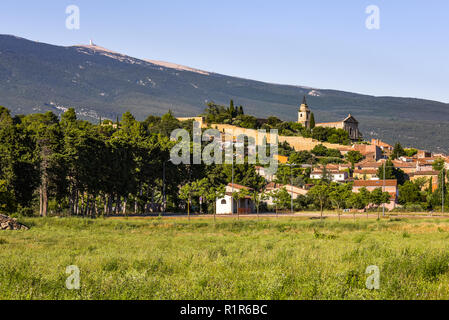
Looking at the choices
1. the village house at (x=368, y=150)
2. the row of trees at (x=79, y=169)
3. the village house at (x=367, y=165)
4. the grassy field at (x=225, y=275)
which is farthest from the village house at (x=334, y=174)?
the grassy field at (x=225, y=275)

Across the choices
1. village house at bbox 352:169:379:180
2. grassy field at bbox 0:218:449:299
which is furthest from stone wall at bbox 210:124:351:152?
grassy field at bbox 0:218:449:299

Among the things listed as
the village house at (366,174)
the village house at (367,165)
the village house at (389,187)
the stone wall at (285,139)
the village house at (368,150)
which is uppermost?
the stone wall at (285,139)

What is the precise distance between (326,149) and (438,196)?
70148 millimetres

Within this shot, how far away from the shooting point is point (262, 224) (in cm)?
4259

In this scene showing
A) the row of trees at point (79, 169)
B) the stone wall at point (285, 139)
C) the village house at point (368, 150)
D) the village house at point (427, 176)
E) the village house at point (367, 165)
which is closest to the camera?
the row of trees at point (79, 169)

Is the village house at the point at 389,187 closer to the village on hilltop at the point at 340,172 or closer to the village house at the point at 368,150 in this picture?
the village on hilltop at the point at 340,172

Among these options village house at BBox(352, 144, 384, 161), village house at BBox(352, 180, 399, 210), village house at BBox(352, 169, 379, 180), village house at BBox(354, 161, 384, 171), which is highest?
village house at BBox(352, 144, 384, 161)

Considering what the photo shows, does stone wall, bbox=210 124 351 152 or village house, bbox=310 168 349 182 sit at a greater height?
stone wall, bbox=210 124 351 152

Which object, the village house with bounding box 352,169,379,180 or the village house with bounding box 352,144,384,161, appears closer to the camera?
the village house with bounding box 352,169,379,180

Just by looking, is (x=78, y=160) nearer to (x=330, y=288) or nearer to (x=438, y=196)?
(x=330, y=288)

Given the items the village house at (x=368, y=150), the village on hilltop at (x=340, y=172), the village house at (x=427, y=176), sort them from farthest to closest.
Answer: the village house at (x=368, y=150) < the village house at (x=427, y=176) < the village on hilltop at (x=340, y=172)

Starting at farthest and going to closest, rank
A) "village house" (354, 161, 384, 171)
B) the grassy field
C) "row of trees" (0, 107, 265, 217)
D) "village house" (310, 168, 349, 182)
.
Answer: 1. "village house" (354, 161, 384, 171)
2. "village house" (310, 168, 349, 182)
3. "row of trees" (0, 107, 265, 217)
4. the grassy field

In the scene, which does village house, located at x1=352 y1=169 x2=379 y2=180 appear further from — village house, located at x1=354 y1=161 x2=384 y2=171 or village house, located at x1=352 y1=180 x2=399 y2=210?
village house, located at x1=352 y1=180 x2=399 y2=210
